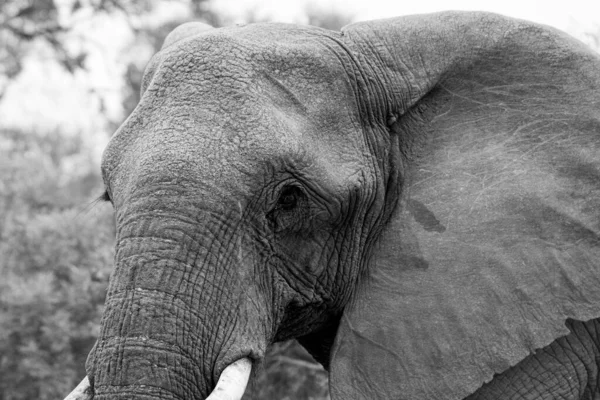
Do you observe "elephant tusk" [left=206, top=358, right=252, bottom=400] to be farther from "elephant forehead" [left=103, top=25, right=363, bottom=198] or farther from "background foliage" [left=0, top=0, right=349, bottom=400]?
"background foliage" [left=0, top=0, right=349, bottom=400]

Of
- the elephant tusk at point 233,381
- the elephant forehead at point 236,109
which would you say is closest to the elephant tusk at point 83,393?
the elephant tusk at point 233,381

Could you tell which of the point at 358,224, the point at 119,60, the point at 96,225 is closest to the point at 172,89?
the point at 358,224

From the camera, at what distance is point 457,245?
2975 millimetres

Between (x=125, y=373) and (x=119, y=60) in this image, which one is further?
(x=119, y=60)

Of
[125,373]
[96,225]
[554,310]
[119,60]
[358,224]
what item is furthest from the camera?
[119,60]

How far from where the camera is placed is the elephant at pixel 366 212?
2.69 meters

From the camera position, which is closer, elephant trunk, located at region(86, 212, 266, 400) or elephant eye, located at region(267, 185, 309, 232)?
elephant trunk, located at region(86, 212, 266, 400)

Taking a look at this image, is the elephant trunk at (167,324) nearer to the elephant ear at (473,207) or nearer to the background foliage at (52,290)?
the elephant ear at (473,207)

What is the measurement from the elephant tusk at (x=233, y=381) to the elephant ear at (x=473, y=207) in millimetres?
364

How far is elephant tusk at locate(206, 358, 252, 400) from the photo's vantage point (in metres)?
2.57

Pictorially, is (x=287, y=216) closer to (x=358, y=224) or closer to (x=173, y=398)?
(x=358, y=224)

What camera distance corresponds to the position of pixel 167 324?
264 centimetres

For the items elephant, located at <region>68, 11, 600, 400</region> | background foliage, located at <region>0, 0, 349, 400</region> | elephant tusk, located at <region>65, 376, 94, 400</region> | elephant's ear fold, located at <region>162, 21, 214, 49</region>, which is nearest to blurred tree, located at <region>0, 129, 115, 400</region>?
background foliage, located at <region>0, 0, 349, 400</region>

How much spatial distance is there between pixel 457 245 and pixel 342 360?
1.54 feet
